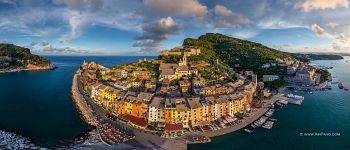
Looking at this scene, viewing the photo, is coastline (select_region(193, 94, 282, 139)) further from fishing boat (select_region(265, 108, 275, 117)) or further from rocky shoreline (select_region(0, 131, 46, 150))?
rocky shoreline (select_region(0, 131, 46, 150))

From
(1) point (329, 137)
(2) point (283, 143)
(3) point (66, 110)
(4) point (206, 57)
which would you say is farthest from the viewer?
(4) point (206, 57)

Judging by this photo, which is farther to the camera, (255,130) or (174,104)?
(174,104)

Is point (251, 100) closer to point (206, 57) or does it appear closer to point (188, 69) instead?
point (188, 69)

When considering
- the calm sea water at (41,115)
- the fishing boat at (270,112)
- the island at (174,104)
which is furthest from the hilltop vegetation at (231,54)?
the calm sea water at (41,115)

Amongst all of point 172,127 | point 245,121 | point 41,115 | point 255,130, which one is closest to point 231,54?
point 245,121

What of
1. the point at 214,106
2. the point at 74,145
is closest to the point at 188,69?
the point at 214,106

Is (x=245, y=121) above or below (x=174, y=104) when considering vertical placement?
below

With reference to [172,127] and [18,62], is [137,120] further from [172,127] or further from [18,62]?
[18,62]
